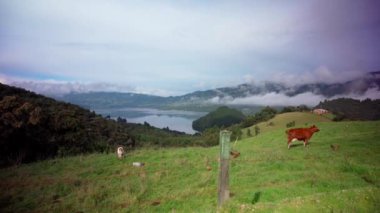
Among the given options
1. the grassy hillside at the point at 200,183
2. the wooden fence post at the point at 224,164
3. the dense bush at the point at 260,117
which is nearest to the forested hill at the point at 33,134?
the grassy hillside at the point at 200,183

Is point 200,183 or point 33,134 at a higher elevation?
point 33,134

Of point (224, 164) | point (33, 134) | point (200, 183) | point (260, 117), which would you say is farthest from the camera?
point (260, 117)

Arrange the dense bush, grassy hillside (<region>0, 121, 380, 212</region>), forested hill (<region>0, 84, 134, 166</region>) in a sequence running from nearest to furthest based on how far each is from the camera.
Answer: grassy hillside (<region>0, 121, 380, 212</region>) < forested hill (<region>0, 84, 134, 166</region>) < the dense bush

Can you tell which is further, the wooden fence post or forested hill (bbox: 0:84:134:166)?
forested hill (bbox: 0:84:134:166)

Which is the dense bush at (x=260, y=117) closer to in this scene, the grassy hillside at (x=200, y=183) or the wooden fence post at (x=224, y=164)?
the grassy hillside at (x=200, y=183)

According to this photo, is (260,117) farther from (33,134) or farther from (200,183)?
(200,183)

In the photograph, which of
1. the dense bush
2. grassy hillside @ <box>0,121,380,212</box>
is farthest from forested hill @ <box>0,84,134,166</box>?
the dense bush

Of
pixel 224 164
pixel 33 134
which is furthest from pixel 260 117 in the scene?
pixel 224 164

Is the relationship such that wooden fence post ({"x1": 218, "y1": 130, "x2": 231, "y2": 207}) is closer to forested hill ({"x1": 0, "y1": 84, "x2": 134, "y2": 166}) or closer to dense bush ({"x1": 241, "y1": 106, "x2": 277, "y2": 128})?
forested hill ({"x1": 0, "y1": 84, "x2": 134, "y2": 166})

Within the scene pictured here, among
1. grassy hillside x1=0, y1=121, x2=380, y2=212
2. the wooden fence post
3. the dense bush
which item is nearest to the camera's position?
grassy hillside x1=0, y1=121, x2=380, y2=212

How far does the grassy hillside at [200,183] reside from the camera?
995cm

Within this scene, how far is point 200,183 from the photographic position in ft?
49.4

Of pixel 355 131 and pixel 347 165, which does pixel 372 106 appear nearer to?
pixel 355 131

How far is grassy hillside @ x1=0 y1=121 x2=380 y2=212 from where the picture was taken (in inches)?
392
